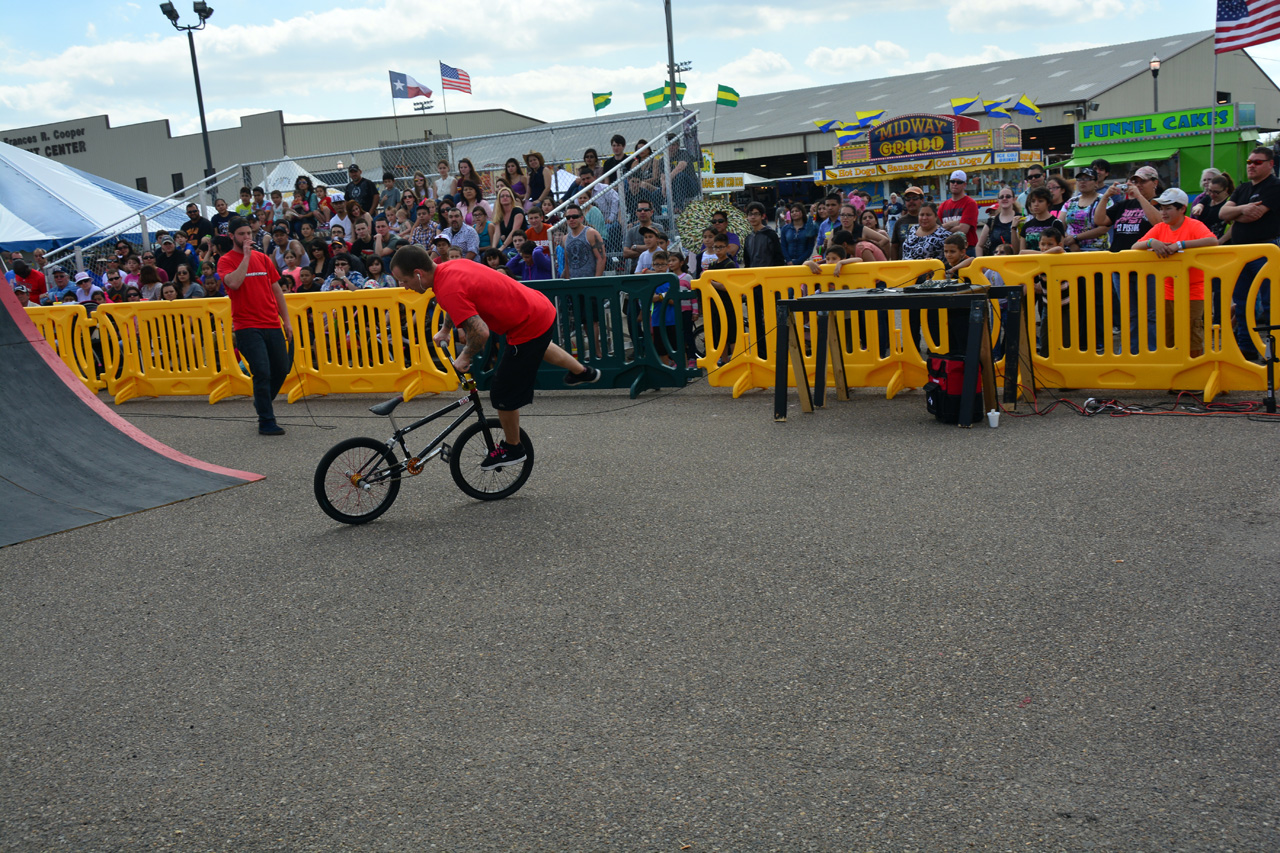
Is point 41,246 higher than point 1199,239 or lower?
higher

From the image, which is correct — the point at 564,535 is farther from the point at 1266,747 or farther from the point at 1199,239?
the point at 1199,239

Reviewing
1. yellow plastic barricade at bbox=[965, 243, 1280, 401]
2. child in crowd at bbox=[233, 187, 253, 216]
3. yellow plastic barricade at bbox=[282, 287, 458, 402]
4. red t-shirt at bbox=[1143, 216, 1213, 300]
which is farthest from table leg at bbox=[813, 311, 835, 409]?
child in crowd at bbox=[233, 187, 253, 216]

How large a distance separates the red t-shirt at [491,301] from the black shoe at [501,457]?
72 centimetres

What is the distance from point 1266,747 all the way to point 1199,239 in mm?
6881

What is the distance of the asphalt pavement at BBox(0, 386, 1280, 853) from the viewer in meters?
3.34

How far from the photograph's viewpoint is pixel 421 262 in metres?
6.88

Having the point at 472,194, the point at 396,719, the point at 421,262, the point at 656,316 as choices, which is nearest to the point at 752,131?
Result: the point at 472,194

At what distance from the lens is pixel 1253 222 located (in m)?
9.66

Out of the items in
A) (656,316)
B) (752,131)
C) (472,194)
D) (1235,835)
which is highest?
(752,131)

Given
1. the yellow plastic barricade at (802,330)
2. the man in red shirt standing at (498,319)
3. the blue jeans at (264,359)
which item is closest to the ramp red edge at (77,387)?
the blue jeans at (264,359)

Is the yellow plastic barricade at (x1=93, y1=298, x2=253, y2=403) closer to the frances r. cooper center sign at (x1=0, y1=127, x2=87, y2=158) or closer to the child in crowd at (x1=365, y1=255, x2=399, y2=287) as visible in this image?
the child in crowd at (x1=365, y1=255, x2=399, y2=287)

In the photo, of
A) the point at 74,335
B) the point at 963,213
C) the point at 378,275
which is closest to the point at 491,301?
the point at 963,213

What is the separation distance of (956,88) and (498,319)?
46800 mm

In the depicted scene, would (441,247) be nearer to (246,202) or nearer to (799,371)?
(799,371)
